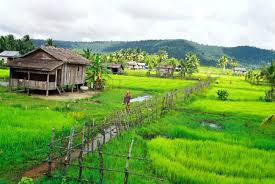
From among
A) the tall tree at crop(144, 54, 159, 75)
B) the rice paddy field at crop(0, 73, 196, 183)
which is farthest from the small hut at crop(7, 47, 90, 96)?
the tall tree at crop(144, 54, 159, 75)

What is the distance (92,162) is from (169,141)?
4.30 metres

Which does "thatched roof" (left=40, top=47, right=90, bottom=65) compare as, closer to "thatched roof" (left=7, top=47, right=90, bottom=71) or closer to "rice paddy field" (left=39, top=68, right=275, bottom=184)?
"thatched roof" (left=7, top=47, right=90, bottom=71)

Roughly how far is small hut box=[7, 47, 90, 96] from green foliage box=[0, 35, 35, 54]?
1744 inches

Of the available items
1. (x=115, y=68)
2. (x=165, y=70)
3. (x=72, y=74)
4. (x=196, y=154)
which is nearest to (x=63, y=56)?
(x=72, y=74)

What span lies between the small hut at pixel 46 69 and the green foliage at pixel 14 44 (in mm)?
44310

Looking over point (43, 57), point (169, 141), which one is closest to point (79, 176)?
point (169, 141)

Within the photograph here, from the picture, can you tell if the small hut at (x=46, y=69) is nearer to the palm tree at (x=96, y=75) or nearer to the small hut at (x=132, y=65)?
the palm tree at (x=96, y=75)

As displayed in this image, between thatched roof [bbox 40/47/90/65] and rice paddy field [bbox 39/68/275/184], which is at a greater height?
thatched roof [bbox 40/47/90/65]

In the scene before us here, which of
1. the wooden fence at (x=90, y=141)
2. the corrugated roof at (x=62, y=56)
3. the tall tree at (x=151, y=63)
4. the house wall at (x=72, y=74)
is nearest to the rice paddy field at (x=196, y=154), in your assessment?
the wooden fence at (x=90, y=141)

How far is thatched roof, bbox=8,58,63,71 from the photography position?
103 feet

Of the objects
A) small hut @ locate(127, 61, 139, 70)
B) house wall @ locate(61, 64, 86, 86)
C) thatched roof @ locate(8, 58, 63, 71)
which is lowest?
small hut @ locate(127, 61, 139, 70)

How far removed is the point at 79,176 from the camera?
1091 centimetres

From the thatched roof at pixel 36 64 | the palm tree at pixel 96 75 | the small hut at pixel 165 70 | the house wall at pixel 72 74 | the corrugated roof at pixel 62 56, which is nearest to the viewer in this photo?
the thatched roof at pixel 36 64

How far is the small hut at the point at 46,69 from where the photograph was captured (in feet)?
104
